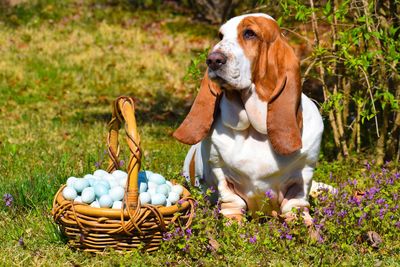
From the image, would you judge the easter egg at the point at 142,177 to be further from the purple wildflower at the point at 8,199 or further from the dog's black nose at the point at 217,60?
the purple wildflower at the point at 8,199

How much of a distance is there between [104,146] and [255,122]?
275cm

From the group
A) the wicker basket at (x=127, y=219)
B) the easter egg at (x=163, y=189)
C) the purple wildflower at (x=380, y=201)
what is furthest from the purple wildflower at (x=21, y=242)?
the purple wildflower at (x=380, y=201)

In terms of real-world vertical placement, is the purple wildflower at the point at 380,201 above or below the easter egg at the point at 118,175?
below

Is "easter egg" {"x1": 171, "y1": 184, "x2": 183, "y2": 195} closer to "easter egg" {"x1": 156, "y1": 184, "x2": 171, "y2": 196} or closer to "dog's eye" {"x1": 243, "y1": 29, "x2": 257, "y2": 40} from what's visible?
"easter egg" {"x1": 156, "y1": 184, "x2": 171, "y2": 196}

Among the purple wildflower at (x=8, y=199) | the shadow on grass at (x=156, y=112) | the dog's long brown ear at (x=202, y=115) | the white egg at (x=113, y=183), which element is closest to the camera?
the white egg at (x=113, y=183)

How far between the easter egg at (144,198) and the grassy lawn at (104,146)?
0.92 ft

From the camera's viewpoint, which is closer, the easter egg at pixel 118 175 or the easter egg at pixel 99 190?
the easter egg at pixel 99 190

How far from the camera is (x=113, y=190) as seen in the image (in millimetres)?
4125

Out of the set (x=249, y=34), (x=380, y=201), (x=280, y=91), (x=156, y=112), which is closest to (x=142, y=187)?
(x=280, y=91)

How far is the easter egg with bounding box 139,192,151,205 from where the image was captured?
4.01 metres

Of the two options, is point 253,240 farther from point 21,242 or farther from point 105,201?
point 21,242

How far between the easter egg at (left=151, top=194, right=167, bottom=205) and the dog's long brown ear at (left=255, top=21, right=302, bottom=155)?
30.2 inches

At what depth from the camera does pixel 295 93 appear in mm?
4438

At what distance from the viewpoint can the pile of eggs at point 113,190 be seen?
4.06 meters
